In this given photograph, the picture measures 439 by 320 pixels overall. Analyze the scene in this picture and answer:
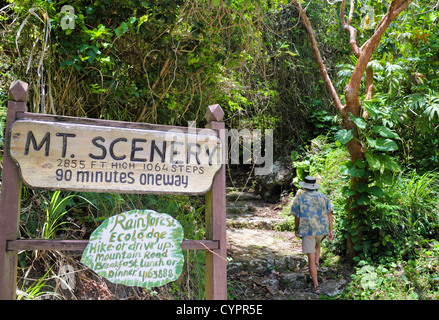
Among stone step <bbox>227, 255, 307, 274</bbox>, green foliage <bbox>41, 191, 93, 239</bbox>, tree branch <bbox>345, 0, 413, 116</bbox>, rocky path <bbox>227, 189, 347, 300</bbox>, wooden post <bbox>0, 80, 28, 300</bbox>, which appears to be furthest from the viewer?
stone step <bbox>227, 255, 307, 274</bbox>

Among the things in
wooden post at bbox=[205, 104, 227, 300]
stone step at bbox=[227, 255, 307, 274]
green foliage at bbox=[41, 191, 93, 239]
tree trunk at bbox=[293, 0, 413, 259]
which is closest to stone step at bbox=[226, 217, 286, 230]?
stone step at bbox=[227, 255, 307, 274]

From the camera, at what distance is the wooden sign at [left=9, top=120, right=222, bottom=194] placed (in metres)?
2.29

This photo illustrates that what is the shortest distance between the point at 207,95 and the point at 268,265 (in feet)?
7.44

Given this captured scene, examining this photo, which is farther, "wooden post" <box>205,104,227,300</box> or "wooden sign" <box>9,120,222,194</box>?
"wooden post" <box>205,104,227,300</box>

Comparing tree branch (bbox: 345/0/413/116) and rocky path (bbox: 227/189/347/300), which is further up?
tree branch (bbox: 345/0/413/116)

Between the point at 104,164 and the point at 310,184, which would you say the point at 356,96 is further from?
the point at 104,164

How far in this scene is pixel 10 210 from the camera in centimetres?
222

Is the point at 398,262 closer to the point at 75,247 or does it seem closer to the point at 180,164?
the point at 180,164

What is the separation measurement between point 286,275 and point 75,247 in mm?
3276

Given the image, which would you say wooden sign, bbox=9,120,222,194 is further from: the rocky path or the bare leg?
the bare leg

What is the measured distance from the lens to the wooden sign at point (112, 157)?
2.29 metres

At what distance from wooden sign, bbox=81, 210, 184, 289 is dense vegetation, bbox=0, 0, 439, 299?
1.17m

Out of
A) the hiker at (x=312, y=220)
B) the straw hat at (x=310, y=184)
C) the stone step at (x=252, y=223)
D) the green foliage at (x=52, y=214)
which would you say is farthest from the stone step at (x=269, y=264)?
the green foliage at (x=52, y=214)

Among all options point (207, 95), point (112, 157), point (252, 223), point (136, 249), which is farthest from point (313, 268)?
point (112, 157)
